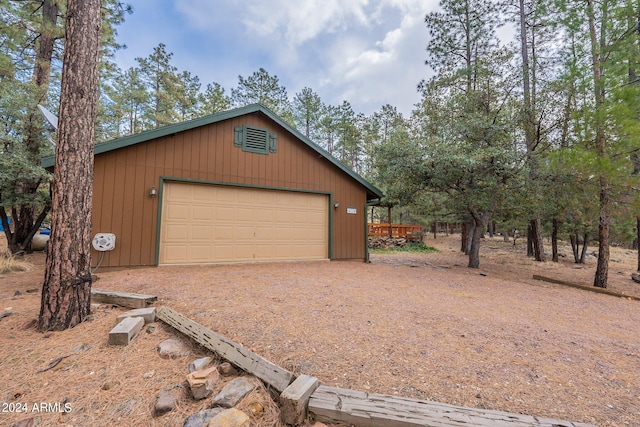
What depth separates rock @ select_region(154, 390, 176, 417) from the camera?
1.62 m

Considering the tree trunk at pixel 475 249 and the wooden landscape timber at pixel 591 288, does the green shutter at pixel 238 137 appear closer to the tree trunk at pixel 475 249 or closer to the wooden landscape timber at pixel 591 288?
the tree trunk at pixel 475 249

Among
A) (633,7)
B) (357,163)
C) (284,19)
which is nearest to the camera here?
(633,7)

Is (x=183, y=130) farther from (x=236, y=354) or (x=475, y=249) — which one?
(x=475, y=249)

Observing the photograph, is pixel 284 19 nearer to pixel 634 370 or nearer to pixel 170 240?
pixel 170 240

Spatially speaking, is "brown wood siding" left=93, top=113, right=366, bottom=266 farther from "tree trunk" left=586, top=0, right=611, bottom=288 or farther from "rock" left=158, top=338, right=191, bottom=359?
"tree trunk" left=586, top=0, right=611, bottom=288

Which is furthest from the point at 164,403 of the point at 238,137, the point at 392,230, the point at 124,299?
the point at 392,230

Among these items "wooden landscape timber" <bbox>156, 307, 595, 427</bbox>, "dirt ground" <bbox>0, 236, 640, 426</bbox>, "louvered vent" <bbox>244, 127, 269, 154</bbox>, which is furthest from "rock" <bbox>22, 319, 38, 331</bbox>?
"louvered vent" <bbox>244, 127, 269, 154</bbox>

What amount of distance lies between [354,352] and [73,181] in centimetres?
310

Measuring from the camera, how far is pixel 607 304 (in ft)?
16.6

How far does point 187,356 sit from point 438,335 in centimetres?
228

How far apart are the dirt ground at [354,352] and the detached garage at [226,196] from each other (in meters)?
1.97

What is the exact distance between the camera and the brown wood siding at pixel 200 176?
5574 mm

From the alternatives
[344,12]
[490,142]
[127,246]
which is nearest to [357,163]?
[344,12]

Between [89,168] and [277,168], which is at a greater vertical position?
[277,168]
